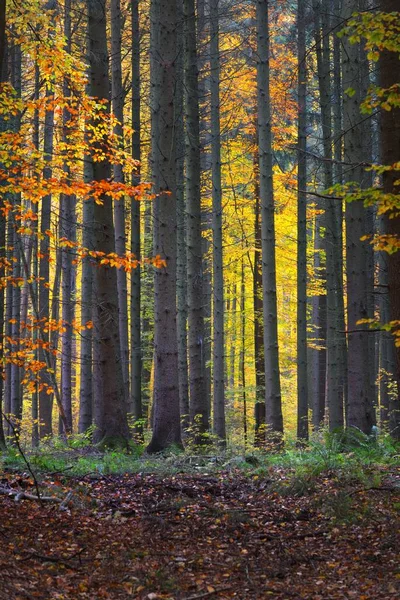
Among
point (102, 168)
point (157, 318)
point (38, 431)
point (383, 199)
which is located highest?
point (102, 168)

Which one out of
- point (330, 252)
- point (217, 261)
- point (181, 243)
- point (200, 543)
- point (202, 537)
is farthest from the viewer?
point (181, 243)

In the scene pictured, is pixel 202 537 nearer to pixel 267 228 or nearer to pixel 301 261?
pixel 267 228

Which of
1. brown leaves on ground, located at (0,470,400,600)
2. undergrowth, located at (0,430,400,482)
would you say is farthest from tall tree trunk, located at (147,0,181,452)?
brown leaves on ground, located at (0,470,400,600)

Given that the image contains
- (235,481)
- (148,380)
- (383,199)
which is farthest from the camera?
(148,380)

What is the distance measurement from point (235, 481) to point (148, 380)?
58.1 feet

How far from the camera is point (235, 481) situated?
8672 mm

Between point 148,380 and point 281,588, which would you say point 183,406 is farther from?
point 281,588

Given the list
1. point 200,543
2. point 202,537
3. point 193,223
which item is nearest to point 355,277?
point 193,223

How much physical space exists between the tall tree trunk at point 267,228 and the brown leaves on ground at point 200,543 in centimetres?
562

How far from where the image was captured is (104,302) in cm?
1117

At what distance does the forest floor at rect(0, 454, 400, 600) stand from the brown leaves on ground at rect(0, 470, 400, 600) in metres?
0.01

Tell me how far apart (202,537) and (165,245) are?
19.5ft

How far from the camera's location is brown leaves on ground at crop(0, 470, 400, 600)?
16.2 feet

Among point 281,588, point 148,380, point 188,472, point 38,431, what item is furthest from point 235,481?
point 148,380
